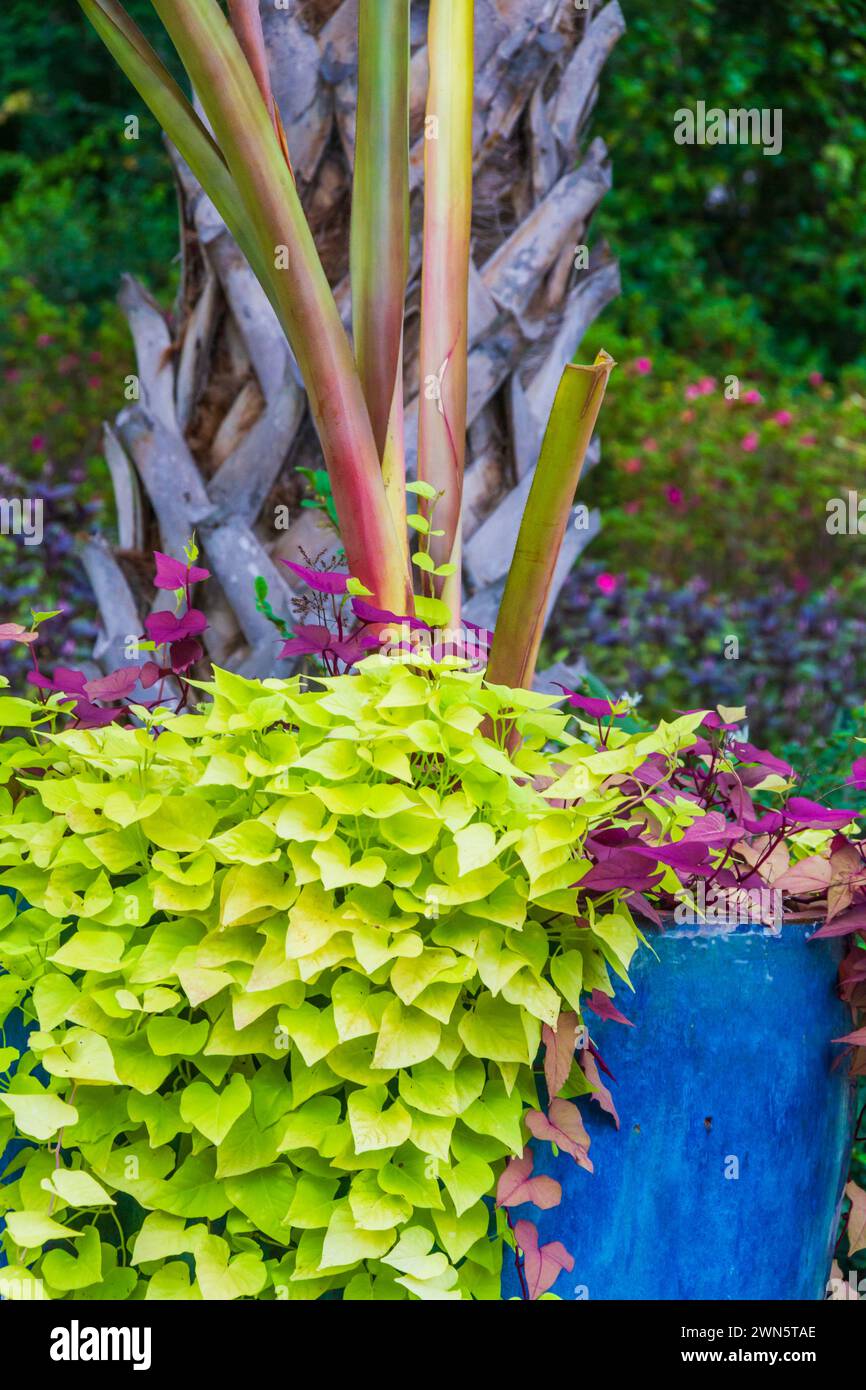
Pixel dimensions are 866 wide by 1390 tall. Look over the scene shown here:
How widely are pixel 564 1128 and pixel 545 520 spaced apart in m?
0.47

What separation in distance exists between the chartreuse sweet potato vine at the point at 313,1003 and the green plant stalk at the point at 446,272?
0.36 m

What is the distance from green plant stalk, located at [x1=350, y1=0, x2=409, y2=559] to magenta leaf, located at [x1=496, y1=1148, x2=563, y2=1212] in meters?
0.61

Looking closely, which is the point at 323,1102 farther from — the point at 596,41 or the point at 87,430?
the point at 87,430

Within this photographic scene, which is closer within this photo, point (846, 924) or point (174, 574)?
point (846, 924)

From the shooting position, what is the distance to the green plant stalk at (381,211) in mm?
1235

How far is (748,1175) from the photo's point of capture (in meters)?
1.01

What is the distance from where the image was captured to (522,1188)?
0.92 m

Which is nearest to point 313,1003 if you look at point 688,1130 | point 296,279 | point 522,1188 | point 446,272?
point 522,1188

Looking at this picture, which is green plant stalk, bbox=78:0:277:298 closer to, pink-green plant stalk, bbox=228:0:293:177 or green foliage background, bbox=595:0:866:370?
pink-green plant stalk, bbox=228:0:293:177

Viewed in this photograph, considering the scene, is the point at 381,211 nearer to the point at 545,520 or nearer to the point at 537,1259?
the point at 545,520

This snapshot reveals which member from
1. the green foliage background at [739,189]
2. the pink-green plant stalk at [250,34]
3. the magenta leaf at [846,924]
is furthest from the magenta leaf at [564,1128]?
the green foliage background at [739,189]

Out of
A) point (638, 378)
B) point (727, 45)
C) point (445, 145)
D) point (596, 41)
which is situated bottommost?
point (445, 145)
